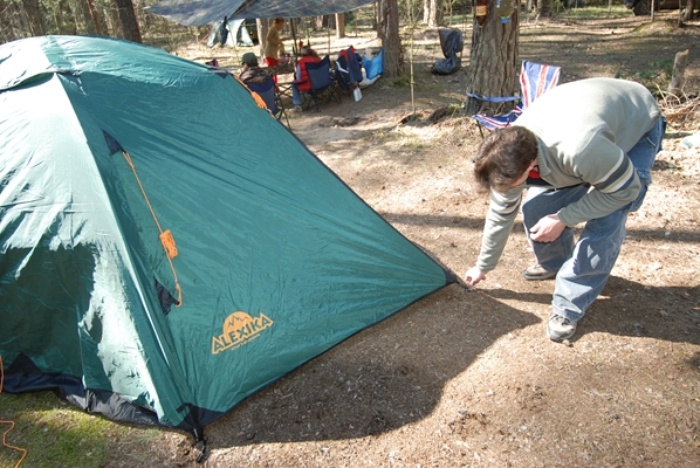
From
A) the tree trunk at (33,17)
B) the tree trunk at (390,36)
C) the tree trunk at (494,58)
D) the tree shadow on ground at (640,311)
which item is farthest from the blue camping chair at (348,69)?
the tree trunk at (33,17)

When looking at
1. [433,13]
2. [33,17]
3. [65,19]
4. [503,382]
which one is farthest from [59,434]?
[65,19]

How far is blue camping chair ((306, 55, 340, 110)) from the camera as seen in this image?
878cm

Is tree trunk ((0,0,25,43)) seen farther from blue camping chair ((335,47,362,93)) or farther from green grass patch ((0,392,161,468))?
green grass patch ((0,392,161,468))

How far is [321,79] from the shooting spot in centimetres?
895

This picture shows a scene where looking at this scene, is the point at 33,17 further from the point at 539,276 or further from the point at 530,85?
the point at 539,276

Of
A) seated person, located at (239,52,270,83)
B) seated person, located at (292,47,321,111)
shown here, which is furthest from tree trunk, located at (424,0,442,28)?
seated person, located at (239,52,270,83)

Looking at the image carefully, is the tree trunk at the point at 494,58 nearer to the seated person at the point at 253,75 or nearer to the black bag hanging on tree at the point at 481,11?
the black bag hanging on tree at the point at 481,11

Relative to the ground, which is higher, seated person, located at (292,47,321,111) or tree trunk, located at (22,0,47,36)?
tree trunk, located at (22,0,47,36)

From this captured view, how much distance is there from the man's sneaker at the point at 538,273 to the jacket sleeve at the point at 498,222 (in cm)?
78

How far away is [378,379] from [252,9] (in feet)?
24.2

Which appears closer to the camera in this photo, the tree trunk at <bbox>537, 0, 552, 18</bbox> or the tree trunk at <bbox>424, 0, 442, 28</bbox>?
the tree trunk at <bbox>424, 0, 442, 28</bbox>

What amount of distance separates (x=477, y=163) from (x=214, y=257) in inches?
60.0

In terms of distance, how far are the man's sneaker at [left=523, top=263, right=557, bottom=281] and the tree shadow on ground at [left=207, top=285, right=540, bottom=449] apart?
412 millimetres

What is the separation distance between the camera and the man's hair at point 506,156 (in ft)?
7.24
